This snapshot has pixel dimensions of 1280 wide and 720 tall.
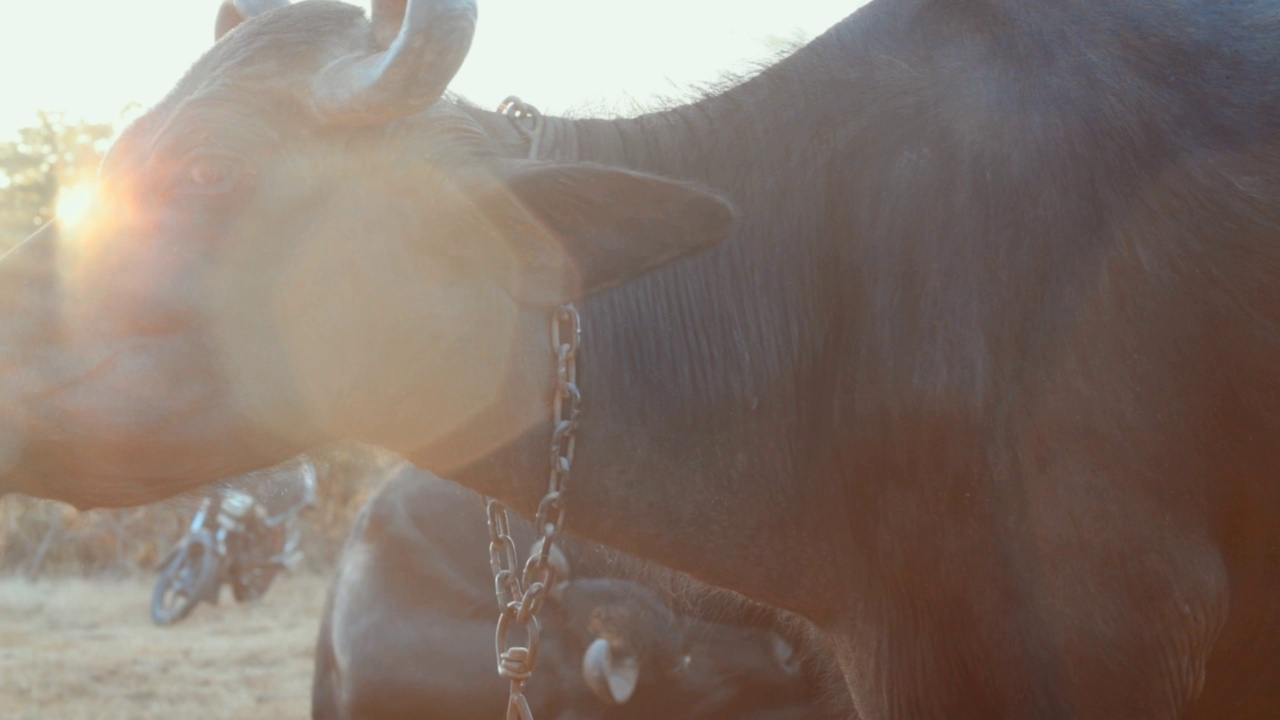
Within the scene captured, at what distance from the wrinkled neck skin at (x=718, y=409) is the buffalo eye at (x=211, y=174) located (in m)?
0.65

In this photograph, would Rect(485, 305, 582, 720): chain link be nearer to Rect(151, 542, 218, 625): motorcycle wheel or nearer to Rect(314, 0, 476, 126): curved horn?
Rect(314, 0, 476, 126): curved horn

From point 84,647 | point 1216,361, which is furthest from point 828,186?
point 84,647

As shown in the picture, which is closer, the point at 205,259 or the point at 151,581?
the point at 205,259

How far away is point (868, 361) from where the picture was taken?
3242mm

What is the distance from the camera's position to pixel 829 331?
11.1 ft

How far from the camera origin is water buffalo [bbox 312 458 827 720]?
5.52 metres

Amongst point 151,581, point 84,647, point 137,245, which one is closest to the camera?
point 137,245

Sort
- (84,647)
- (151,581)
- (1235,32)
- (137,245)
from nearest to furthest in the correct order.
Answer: (137,245) < (1235,32) < (84,647) < (151,581)

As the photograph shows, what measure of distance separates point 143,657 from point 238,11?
9.63 m

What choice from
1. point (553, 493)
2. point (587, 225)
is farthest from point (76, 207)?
point (553, 493)

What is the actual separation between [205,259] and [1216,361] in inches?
91.3

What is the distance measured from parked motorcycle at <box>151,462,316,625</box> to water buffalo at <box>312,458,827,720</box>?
939 centimetres

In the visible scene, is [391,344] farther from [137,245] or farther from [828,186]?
[828,186]

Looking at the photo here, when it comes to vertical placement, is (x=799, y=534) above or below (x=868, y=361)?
below
